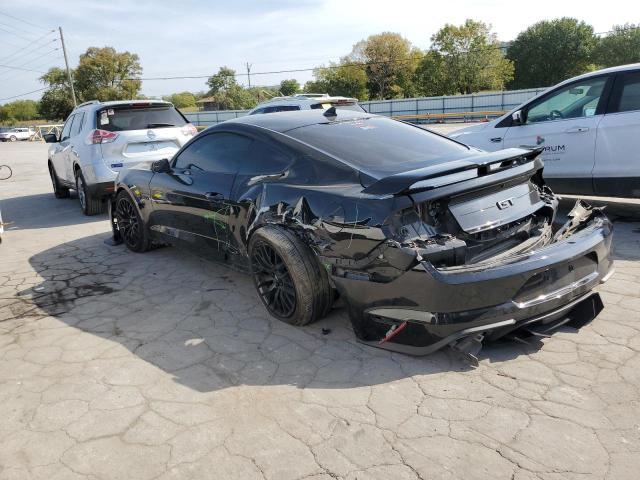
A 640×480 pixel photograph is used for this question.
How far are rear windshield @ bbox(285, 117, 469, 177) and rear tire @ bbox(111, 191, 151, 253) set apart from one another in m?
2.58

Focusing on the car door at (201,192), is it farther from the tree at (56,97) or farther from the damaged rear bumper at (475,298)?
the tree at (56,97)

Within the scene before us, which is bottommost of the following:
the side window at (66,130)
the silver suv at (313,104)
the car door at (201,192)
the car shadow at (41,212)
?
the car shadow at (41,212)

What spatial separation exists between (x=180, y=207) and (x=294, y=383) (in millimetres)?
2451

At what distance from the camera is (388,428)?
263cm

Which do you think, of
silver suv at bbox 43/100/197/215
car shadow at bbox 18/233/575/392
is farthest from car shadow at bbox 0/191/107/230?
car shadow at bbox 18/233/575/392

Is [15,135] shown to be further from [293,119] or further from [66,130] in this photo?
[293,119]

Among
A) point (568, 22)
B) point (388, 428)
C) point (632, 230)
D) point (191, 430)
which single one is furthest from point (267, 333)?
point (568, 22)

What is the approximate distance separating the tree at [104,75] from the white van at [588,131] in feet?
243

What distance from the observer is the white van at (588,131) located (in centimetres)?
568

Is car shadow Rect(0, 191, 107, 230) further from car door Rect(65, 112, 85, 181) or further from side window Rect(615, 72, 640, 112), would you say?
side window Rect(615, 72, 640, 112)

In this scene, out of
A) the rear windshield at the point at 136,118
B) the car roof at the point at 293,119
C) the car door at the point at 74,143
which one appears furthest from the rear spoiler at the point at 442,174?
the car door at the point at 74,143

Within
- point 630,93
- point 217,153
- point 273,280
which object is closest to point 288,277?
point 273,280

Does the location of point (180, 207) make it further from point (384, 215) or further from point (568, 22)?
point (568, 22)

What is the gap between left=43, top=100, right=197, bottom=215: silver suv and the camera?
8.00 meters
